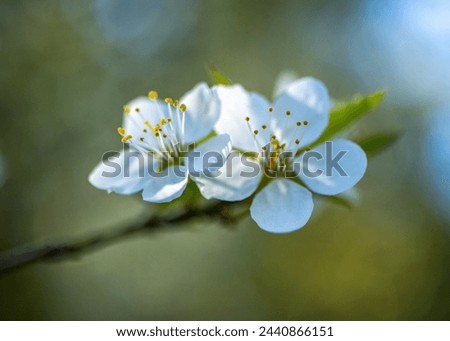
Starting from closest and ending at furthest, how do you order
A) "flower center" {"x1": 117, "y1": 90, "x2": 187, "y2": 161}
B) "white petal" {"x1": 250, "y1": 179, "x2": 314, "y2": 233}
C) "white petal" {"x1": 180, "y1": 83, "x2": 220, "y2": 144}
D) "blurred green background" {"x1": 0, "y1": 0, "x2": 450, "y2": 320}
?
1. "white petal" {"x1": 250, "y1": 179, "x2": 314, "y2": 233}
2. "white petal" {"x1": 180, "y1": 83, "x2": 220, "y2": 144}
3. "flower center" {"x1": 117, "y1": 90, "x2": 187, "y2": 161}
4. "blurred green background" {"x1": 0, "y1": 0, "x2": 450, "y2": 320}

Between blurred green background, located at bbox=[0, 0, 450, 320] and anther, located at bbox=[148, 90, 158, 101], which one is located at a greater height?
blurred green background, located at bbox=[0, 0, 450, 320]

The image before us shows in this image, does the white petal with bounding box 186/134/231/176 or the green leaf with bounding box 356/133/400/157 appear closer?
the white petal with bounding box 186/134/231/176

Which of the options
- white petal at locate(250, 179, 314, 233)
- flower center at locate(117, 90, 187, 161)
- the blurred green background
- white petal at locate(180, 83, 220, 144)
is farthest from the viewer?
the blurred green background

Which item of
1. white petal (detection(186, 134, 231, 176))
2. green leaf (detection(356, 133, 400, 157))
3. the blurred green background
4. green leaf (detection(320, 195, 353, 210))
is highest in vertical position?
the blurred green background

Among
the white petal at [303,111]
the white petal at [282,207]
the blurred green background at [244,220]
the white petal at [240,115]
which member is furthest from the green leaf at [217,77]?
the blurred green background at [244,220]

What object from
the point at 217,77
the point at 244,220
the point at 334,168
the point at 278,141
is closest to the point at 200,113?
the point at 217,77

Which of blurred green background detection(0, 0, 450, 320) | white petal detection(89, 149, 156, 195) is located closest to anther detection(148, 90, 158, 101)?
white petal detection(89, 149, 156, 195)

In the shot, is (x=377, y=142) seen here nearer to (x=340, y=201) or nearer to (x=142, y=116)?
(x=340, y=201)

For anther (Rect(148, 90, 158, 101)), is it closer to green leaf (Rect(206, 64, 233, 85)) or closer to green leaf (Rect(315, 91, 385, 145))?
green leaf (Rect(206, 64, 233, 85))

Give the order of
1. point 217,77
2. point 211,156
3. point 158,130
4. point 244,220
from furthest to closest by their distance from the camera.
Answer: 1. point 244,220
2. point 158,130
3. point 217,77
4. point 211,156
